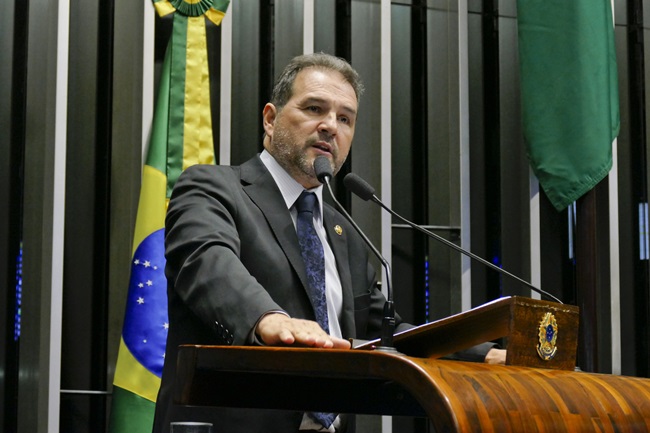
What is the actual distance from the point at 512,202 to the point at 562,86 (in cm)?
58

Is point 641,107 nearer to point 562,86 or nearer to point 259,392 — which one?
point 562,86

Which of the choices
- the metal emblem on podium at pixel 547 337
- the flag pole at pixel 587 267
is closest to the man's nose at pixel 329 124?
the metal emblem on podium at pixel 547 337

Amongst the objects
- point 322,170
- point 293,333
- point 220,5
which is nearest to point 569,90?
point 220,5

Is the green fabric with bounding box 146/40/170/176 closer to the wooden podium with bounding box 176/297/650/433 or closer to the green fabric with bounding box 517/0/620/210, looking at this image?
the green fabric with bounding box 517/0/620/210

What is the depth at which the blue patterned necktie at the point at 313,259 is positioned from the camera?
95.7 inches

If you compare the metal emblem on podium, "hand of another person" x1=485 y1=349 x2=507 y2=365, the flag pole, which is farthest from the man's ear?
the flag pole

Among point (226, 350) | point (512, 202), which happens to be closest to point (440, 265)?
point (512, 202)

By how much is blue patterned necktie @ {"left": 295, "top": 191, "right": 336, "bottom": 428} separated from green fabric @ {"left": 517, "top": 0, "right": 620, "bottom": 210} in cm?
165

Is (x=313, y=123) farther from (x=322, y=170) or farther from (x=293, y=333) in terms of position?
(x=293, y=333)

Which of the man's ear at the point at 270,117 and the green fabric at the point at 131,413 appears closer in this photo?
the man's ear at the point at 270,117

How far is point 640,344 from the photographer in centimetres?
430

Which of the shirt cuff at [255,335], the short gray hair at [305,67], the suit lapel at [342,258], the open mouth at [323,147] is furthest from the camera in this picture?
the short gray hair at [305,67]

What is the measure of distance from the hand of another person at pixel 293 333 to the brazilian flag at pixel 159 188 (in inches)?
70.1

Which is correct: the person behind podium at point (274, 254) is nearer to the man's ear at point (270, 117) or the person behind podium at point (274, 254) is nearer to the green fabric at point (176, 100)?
the man's ear at point (270, 117)
